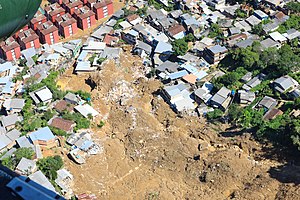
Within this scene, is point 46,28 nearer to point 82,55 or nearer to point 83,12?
point 83,12

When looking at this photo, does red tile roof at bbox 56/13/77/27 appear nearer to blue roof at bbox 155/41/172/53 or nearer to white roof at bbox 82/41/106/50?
white roof at bbox 82/41/106/50

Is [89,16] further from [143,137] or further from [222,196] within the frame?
[222,196]

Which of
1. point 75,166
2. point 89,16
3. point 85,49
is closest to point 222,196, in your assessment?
point 75,166

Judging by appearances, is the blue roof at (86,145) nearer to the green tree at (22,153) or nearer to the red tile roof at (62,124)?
the red tile roof at (62,124)

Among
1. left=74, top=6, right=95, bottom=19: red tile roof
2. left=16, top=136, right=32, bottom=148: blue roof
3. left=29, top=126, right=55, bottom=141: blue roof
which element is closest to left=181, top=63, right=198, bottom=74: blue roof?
left=29, top=126, right=55, bottom=141: blue roof

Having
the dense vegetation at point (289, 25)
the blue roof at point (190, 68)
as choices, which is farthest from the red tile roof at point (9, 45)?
the dense vegetation at point (289, 25)
